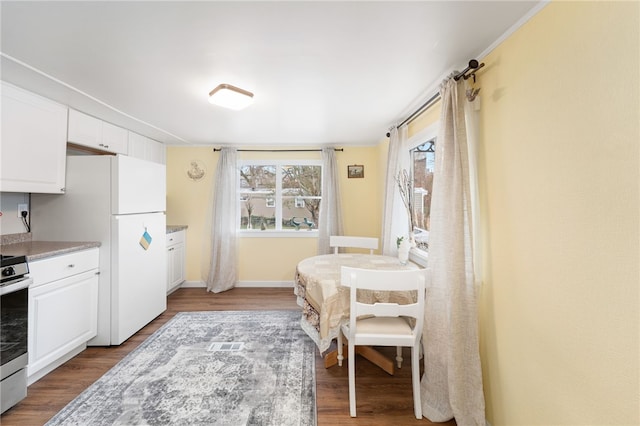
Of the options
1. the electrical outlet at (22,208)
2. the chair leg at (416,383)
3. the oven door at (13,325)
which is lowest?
the chair leg at (416,383)

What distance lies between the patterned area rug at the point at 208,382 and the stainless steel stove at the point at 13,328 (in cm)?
34

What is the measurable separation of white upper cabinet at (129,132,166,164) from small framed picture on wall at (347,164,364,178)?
9.55 feet

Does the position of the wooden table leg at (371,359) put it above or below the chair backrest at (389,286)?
below

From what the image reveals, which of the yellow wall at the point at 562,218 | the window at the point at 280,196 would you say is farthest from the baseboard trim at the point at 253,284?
the yellow wall at the point at 562,218

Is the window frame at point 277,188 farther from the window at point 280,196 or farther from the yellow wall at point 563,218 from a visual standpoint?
the yellow wall at point 563,218

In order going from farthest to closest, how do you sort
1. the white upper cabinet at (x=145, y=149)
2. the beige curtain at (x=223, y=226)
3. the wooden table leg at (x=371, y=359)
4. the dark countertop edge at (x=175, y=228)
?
the beige curtain at (x=223, y=226), the dark countertop edge at (x=175, y=228), the white upper cabinet at (x=145, y=149), the wooden table leg at (x=371, y=359)

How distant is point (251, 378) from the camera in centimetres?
193

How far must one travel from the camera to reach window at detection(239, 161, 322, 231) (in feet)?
13.6

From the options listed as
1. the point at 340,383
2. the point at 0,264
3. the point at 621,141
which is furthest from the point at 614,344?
the point at 0,264

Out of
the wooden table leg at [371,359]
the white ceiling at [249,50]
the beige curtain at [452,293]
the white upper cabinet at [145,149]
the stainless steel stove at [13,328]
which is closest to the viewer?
the white ceiling at [249,50]

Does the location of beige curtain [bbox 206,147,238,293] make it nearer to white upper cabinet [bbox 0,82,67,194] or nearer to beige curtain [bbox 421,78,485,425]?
white upper cabinet [bbox 0,82,67,194]

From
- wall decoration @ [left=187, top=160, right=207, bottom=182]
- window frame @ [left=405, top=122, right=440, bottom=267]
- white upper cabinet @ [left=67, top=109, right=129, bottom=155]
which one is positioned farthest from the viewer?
wall decoration @ [left=187, top=160, right=207, bottom=182]

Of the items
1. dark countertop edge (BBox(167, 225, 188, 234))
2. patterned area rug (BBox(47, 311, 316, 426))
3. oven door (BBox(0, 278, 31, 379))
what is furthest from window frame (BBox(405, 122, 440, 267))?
dark countertop edge (BBox(167, 225, 188, 234))

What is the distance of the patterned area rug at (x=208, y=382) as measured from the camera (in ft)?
5.20
